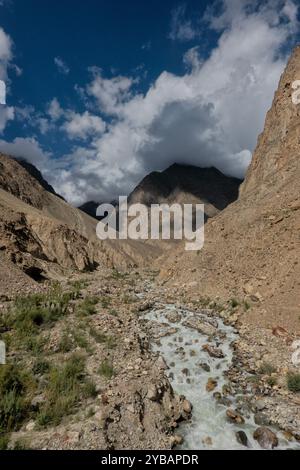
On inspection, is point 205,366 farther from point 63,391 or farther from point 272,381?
point 63,391

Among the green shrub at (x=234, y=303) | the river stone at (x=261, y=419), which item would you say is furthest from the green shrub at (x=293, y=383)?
the green shrub at (x=234, y=303)

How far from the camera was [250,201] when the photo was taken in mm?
27328

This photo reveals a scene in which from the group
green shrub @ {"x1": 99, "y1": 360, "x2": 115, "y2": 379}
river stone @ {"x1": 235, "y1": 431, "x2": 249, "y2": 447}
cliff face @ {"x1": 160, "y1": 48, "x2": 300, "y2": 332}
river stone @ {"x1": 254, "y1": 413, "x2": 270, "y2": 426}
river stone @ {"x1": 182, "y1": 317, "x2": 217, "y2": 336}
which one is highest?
cliff face @ {"x1": 160, "y1": 48, "x2": 300, "y2": 332}

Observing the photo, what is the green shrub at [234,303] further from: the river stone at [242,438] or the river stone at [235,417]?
the river stone at [242,438]

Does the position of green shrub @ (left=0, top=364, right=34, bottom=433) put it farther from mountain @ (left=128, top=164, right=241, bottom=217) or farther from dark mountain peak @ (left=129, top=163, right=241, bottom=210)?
dark mountain peak @ (left=129, top=163, right=241, bottom=210)

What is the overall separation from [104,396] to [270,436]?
4554 millimetres

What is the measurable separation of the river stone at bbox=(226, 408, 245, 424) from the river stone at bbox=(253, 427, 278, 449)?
0.53 metres

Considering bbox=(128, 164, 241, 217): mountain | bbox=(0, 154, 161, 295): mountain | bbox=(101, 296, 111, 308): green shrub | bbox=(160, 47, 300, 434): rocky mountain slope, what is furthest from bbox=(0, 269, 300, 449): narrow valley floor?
bbox=(128, 164, 241, 217): mountain

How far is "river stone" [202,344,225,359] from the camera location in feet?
41.0

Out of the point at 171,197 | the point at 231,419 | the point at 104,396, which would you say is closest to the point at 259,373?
the point at 231,419

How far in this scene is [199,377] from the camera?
11.1 meters

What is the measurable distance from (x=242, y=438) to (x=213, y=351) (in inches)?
178

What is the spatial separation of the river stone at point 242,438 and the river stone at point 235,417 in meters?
0.41
